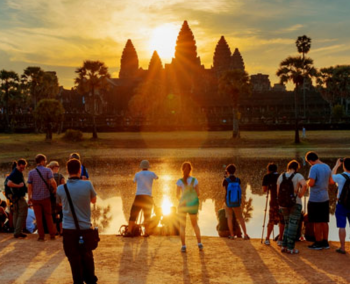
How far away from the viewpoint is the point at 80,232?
6.89m

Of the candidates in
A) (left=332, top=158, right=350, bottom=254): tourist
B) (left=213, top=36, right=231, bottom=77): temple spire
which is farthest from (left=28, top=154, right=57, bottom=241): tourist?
(left=213, top=36, right=231, bottom=77): temple spire

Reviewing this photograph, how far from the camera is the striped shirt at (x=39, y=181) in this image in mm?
10172

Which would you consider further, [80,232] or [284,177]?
[284,177]

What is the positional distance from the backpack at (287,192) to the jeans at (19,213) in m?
5.47

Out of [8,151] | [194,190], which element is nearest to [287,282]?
[194,190]

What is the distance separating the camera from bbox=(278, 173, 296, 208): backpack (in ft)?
29.9

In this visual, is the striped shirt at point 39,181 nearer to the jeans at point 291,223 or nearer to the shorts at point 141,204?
the shorts at point 141,204

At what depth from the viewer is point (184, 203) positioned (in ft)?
31.2

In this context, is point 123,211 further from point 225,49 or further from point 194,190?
point 225,49

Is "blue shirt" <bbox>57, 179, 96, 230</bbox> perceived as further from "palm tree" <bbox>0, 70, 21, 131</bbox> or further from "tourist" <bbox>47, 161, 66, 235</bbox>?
"palm tree" <bbox>0, 70, 21, 131</bbox>

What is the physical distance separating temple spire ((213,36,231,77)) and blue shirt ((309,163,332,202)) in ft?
413

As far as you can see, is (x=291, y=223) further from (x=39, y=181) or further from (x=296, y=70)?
(x=296, y=70)

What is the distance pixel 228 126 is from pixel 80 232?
65060 mm

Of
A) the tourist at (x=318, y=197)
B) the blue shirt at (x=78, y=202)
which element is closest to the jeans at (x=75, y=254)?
the blue shirt at (x=78, y=202)
